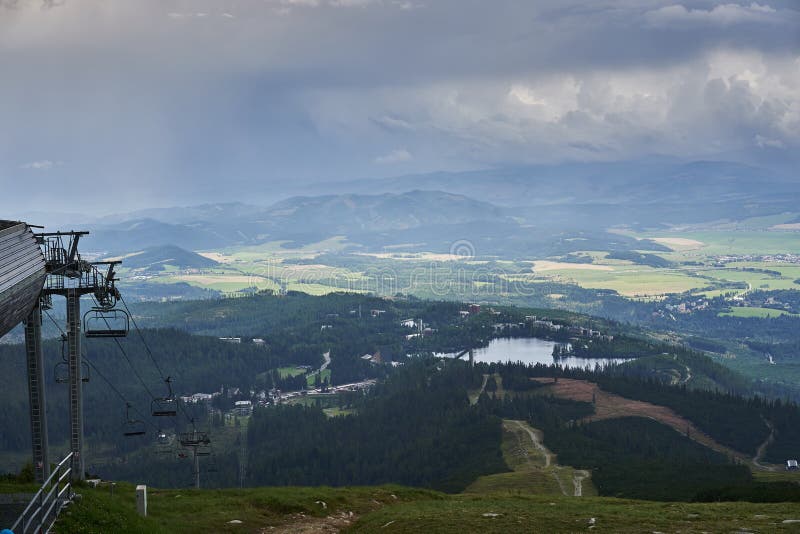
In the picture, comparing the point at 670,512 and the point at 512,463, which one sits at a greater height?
the point at 670,512

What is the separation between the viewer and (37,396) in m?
47.2

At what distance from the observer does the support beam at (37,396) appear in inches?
1865

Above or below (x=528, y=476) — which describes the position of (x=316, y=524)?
above

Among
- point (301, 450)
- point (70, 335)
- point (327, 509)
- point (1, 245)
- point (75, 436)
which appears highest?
point (1, 245)

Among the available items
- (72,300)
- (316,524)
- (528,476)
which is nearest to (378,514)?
(316,524)

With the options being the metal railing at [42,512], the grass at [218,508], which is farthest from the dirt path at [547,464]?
the metal railing at [42,512]

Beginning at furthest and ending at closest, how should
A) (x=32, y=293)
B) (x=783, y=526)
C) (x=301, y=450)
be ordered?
(x=301, y=450), (x=32, y=293), (x=783, y=526)

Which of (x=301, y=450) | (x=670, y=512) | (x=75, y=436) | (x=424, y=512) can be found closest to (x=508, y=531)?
(x=424, y=512)

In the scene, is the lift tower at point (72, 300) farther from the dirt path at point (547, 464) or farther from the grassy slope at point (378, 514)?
the dirt path at point (547, 464)

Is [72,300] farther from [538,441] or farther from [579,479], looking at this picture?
[538,441]

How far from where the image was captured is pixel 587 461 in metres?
142

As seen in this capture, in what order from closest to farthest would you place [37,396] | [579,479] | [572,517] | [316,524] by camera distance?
[37,396]
[572,517]
[316,524]
[579,479]

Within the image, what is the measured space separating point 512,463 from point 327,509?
98767 mm

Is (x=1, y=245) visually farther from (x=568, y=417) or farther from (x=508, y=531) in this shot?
(x=568, y=417)
